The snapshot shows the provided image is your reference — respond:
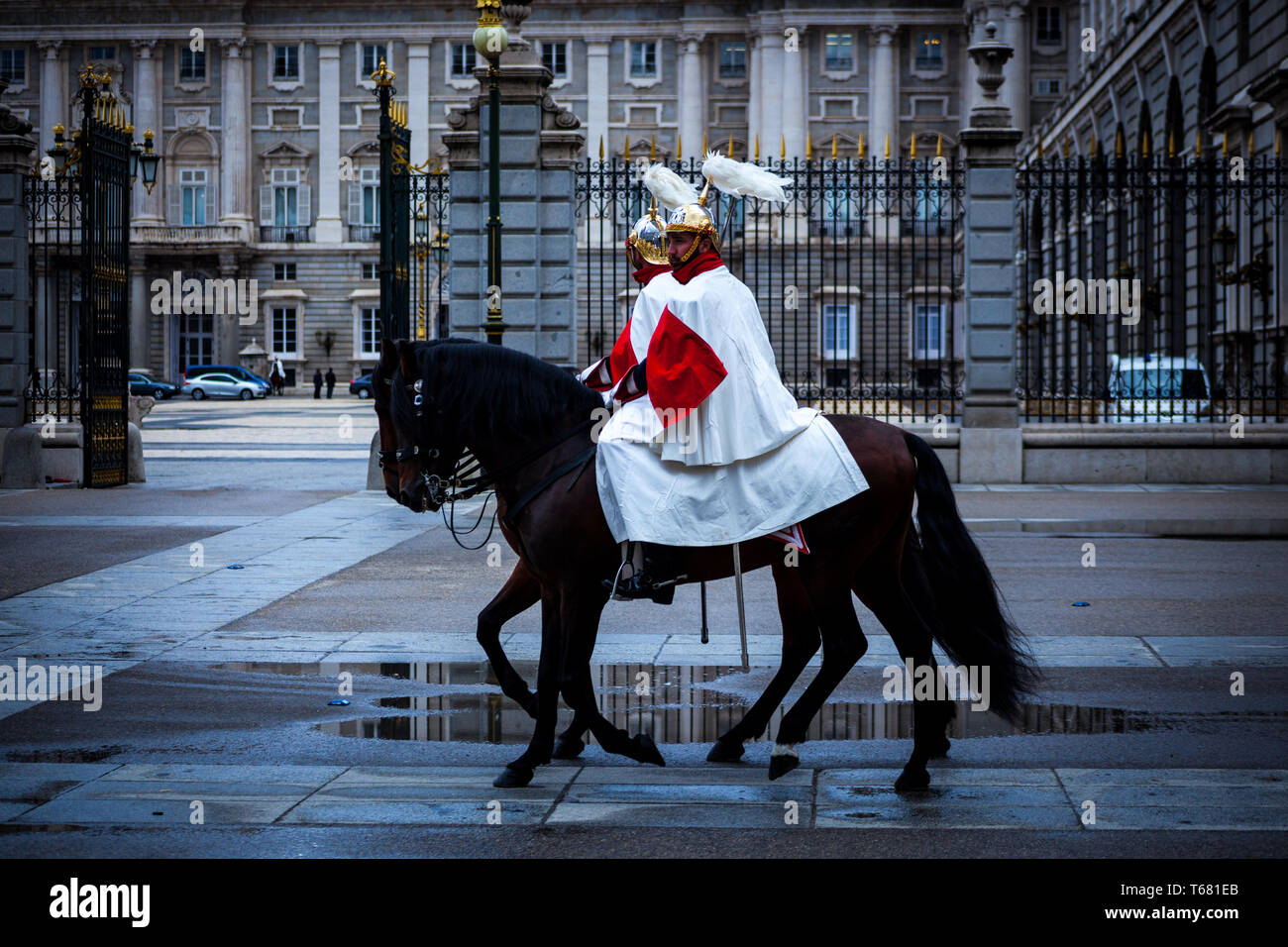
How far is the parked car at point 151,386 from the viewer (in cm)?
6381

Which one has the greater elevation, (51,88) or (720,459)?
(51,88)

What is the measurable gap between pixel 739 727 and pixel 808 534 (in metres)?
0.96

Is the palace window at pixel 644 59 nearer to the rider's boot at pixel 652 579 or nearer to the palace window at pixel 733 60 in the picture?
the palace window at pixel 733 60

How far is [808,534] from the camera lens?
6375 millimetres

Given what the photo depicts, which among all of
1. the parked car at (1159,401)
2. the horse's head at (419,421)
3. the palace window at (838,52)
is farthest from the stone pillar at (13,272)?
the palace window at (838,52)

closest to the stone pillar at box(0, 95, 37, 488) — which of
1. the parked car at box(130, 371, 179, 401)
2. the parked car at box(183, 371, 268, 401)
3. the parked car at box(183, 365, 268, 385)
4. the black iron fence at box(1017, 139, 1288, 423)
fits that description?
the black iron fence at box(1017, 139, 1288, 423)

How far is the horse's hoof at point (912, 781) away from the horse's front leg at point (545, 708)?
1396 millimetres

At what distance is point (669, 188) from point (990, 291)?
47.4 feet

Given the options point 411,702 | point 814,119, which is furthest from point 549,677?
point 814,119

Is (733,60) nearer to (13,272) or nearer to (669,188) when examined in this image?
(13,272)

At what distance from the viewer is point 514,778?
6121mm

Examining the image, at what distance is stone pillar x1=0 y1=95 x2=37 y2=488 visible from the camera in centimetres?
2150

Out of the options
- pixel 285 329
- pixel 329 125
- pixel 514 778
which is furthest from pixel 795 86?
pixel 514 778
